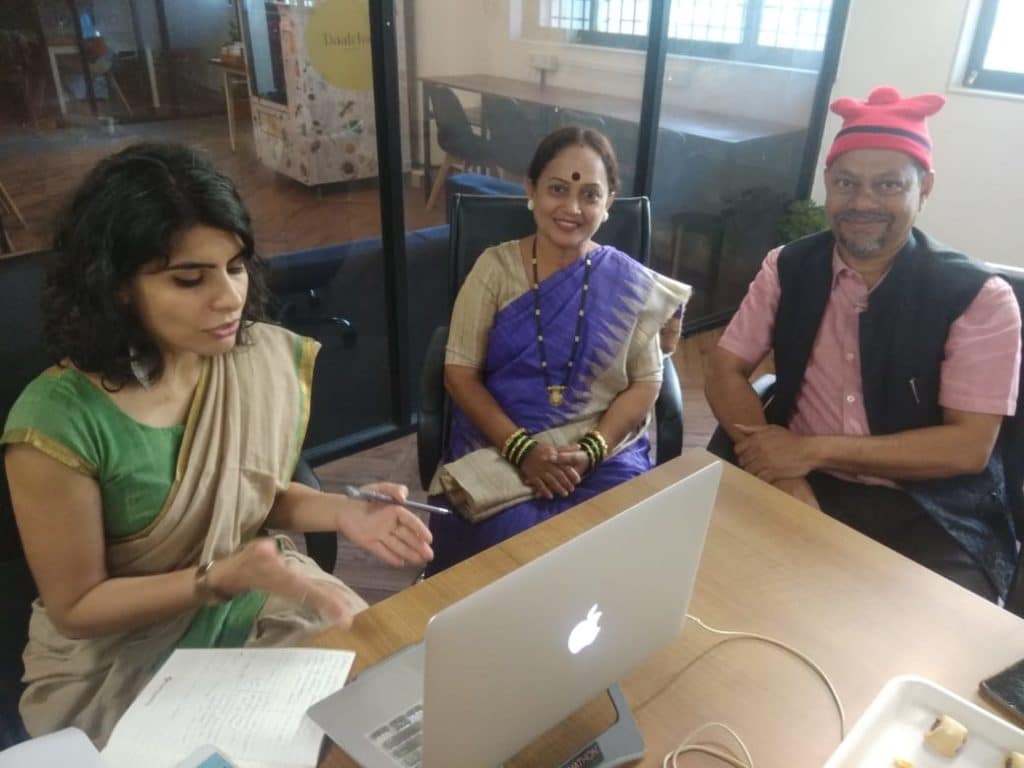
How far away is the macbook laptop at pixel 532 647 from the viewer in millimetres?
605

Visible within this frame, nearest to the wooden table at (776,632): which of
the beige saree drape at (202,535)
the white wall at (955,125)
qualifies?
the beige saree drape at (202,535)

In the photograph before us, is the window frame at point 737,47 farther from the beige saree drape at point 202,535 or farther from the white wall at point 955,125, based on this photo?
the beige saree drape at point 202,535

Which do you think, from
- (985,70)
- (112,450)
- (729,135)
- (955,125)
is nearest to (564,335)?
(112,450)

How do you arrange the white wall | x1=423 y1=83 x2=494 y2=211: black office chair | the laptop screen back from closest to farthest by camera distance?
the laptop screen back → x1=423 y1=83 x2=494 y2=211: black office chair → the white wall

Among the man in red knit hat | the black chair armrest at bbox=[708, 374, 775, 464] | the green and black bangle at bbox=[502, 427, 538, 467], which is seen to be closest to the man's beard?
the man in red knit hat

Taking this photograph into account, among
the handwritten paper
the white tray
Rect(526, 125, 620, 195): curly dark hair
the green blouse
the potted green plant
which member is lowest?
the potted green plant

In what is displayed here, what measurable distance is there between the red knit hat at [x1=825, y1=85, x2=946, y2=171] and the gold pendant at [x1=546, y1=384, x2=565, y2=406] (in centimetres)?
73

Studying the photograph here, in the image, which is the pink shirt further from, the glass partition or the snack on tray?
the glass partition

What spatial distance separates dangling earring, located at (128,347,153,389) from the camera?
3.28 feet

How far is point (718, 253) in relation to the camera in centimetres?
363

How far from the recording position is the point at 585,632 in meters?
0.72

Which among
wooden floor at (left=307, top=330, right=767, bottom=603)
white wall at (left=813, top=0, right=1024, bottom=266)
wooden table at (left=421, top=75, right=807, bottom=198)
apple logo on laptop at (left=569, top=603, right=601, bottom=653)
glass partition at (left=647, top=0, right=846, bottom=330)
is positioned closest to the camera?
apple logo on laptop at (left=569, top=603, right=601, bottom=653)

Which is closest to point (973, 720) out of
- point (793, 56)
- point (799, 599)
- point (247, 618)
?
point (799, 599)

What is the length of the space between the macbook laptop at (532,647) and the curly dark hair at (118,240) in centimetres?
52
